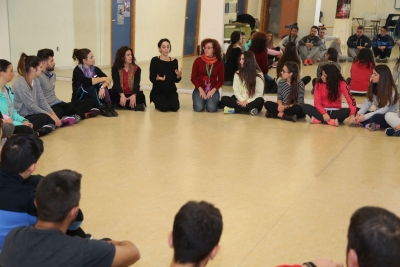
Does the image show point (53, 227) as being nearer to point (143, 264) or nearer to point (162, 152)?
point (143, 264)

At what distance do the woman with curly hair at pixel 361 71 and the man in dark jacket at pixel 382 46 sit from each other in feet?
0.82

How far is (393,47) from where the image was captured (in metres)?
7.67

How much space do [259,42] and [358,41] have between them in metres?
1.51

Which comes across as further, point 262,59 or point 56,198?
point 262,59

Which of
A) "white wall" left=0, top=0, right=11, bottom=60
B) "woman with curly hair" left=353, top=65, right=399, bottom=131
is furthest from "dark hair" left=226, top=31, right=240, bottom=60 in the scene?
"white wall" left=0, top=0, right=11, bottom=60

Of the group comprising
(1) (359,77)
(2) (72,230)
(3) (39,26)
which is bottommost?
(2) (72,230)

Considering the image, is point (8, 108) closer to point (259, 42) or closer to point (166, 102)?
point (166, 102)

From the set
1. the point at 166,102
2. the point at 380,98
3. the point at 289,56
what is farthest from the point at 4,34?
the point at 380,98

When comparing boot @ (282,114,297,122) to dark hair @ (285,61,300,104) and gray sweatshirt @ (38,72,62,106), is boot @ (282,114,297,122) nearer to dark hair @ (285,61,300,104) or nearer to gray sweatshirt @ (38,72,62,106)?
dark hair @ (285,61,300,104)

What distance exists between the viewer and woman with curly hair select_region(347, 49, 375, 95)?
7449mm

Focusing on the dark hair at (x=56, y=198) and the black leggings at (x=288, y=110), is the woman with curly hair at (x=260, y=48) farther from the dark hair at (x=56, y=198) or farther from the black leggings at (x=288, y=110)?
the dark hair at (x=56, y=198)

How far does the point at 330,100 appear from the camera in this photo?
6.55 metres

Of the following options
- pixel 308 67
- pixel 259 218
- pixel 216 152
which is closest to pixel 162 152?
pixel 216 152

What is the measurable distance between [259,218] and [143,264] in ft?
3.27
